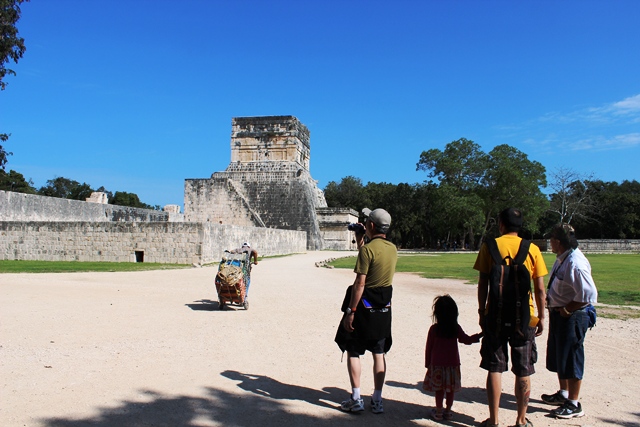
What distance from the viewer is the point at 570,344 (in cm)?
409

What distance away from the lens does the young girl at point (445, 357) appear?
12.6 ft

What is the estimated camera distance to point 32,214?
2381 cm

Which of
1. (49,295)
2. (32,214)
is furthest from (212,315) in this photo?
(32,214)

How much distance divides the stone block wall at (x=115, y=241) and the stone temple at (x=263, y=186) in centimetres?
1456

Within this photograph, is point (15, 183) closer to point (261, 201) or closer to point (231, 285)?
point (261, 201)

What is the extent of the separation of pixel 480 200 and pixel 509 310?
129 feet

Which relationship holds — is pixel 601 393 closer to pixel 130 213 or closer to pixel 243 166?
pixel 130 213

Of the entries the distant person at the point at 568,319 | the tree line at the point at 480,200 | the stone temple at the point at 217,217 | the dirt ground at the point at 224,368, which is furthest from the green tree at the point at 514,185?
the distant person at the point at 568,319

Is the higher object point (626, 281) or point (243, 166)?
point (243, 166)

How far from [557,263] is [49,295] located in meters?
8.90

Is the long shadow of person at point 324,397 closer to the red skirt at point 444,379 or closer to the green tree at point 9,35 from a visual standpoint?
the red skirt at point 444,379

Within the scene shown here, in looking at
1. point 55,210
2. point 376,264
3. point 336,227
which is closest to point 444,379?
point 376,264

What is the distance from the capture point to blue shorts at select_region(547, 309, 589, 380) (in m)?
4.03

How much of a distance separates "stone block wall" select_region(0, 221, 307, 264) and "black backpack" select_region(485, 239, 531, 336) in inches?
625
